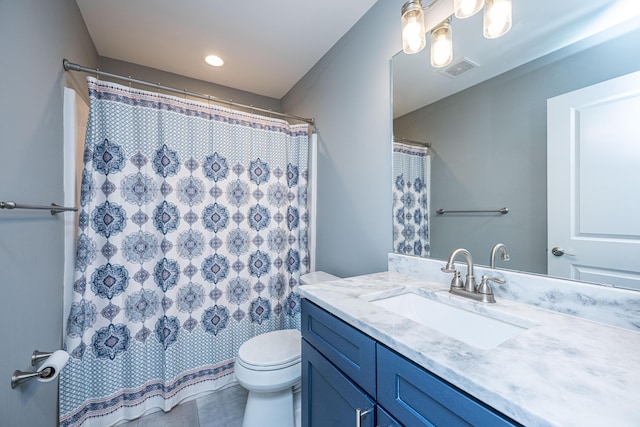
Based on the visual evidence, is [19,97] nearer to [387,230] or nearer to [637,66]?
[387,230]

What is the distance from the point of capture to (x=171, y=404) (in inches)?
61.1

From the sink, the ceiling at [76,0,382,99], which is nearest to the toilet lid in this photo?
the sink

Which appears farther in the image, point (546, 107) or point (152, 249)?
point (152, 249)

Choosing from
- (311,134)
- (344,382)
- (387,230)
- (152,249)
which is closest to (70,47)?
(152,249)

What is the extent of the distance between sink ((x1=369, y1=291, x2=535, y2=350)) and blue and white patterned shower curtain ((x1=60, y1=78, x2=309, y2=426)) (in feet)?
3.63

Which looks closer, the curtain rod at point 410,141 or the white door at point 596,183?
the white door at point 596,183

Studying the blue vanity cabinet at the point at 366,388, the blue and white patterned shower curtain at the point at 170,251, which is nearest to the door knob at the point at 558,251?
the blue vanity cabinet at the point at 366,388

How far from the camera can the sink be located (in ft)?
2.59

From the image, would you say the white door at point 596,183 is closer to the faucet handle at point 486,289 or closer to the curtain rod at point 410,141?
the faucet handle at point 486,289

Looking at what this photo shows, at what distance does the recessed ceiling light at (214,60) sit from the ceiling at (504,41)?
1430 millimetres

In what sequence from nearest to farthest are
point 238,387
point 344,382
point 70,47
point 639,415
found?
point 639,415
point 344,382
point 70,47
point 238,387

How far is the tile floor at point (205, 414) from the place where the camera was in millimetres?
1455

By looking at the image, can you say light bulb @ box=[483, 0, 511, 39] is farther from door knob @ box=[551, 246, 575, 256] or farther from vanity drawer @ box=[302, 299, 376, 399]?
vanity drawer @ box=[302, 299, 376, 399]

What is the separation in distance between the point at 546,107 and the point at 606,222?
420 mm
